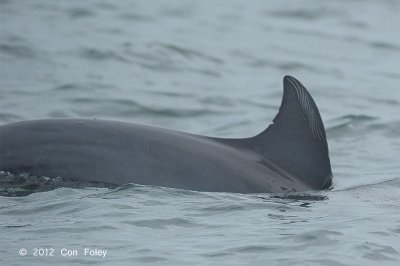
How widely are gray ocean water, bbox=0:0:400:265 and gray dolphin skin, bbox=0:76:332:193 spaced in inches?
5.0

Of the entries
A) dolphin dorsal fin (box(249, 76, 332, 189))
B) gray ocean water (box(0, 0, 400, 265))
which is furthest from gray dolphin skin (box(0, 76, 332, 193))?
gray ocean water (box(0, 0, 400, 265))

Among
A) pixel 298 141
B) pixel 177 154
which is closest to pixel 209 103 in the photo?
pixel 298 141

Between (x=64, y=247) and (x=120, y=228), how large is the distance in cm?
61

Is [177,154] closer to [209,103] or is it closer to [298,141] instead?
[298,141]

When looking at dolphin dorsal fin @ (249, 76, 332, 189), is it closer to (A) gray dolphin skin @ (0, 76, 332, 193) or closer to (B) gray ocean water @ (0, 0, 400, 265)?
(A) gray dolphin skin @ (0, 76, 332, 193)

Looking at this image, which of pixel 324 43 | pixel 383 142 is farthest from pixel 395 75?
pixel 383 142

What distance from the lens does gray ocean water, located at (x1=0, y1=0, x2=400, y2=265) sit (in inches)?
271

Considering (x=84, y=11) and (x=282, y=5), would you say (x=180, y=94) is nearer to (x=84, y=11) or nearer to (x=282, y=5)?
(x=84, y=11)

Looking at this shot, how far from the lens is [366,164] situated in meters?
10.6

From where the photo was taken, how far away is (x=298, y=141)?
26.6 feet

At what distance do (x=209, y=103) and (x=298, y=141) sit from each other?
6054mm

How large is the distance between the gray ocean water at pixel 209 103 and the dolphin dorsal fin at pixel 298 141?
20cm

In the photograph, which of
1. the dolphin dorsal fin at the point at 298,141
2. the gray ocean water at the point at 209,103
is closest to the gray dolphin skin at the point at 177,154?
the dolphin dorsal fin at the point at 298,141

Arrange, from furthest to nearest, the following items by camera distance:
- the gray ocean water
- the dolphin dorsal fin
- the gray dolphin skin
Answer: the dolphin dorsal fin
the gray dolphin skin
the gray ocean water
